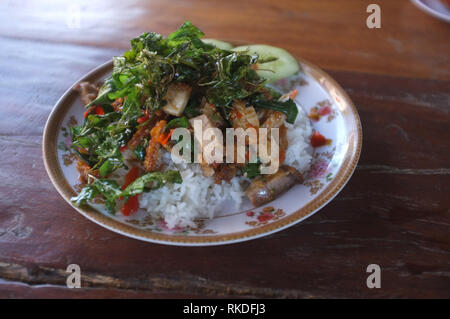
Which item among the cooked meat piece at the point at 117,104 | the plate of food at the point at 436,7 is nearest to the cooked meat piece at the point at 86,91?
the cooked meat piece at the point at 117,104

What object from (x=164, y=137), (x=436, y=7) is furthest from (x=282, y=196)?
(x=436, y=7)

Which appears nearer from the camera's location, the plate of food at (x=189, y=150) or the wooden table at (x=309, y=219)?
the wooden table at (x=309, y=219)

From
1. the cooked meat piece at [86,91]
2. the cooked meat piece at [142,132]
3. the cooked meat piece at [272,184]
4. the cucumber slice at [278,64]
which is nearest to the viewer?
the cooked meat piece at [272,184]

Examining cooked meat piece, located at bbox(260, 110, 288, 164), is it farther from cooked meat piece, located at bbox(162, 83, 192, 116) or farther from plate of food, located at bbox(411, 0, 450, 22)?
plate of food, located at bbox(411, 0, 450, 22)

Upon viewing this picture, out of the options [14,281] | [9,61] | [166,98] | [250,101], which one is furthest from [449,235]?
[9,61]

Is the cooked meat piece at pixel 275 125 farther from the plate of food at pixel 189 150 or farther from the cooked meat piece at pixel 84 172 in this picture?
the cooked meat piece at pixel 84 172

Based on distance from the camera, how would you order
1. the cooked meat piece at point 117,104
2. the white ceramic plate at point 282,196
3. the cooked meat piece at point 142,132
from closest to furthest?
the white ceramic plate at point 282,196 → the cooked meat piece at point 142,132 → the cooked meat piece at point 117,104

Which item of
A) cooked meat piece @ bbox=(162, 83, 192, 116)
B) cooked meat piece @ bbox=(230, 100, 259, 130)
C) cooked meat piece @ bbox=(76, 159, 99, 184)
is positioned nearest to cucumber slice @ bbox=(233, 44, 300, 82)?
cooked meat piece @ bbox=(230, 100, 259, 130)
